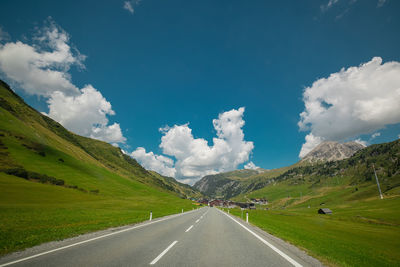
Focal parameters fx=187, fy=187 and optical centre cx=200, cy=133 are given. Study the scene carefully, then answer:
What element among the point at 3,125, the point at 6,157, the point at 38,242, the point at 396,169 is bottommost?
the point at 38,242

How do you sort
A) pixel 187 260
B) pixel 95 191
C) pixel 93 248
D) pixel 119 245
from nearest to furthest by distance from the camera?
pixel 187 260
pixel 93 248
pixel 119 245
pixel 95 191

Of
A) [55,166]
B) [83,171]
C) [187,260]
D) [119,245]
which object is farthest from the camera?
[83,171]

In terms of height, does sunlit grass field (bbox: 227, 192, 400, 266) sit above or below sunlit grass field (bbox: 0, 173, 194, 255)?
above

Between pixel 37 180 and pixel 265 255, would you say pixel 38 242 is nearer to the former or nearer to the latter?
pixel 265 255

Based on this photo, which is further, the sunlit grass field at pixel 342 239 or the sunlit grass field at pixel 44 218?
the sunlit grass field at pixel 44 218

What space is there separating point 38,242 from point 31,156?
96904 mm

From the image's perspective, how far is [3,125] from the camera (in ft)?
298

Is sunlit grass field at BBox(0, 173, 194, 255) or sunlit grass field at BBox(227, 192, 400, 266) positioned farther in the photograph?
sunlit grass field at BBox(0, 173, 194, 255)

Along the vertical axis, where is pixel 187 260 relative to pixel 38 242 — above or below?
above

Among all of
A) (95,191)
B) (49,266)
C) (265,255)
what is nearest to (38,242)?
(49,266)

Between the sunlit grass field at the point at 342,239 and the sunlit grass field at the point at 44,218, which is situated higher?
the sunlit grass field at the point at 342,239

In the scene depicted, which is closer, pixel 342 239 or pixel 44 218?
pixel 342 239

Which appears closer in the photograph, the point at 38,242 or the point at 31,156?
the point at 38,242

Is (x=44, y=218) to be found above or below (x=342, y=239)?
below
